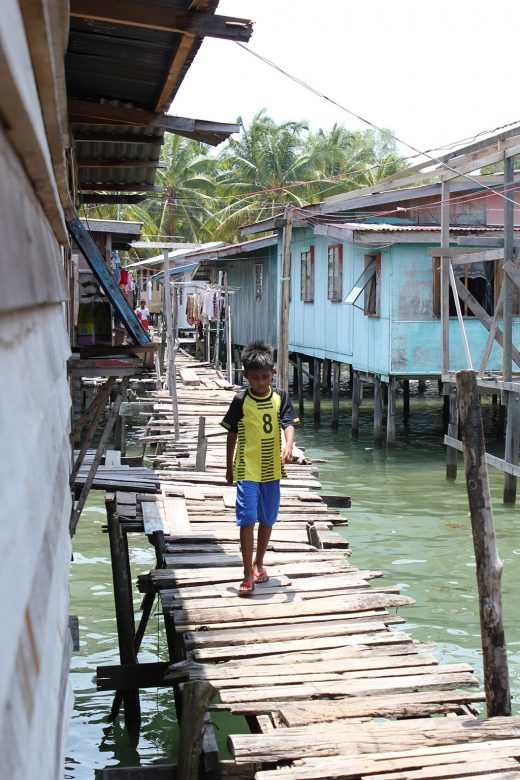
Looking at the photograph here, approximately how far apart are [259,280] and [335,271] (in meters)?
7.70

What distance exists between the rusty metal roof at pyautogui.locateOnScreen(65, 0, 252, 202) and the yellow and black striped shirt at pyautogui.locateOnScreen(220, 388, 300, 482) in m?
1.73

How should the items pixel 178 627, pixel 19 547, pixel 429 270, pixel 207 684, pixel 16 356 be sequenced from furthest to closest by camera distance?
1. pixel 429 270
2. pixel 178 627
3. pixel 207 684
4. pixel 16 356
5. pixel 19 547

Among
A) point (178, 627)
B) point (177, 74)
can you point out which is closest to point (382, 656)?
point (178, 627)

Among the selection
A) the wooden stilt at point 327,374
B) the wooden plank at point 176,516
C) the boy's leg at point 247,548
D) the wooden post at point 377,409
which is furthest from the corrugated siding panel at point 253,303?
the boy's leg at point 247,548

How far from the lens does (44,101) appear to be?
189cm

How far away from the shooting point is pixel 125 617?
7.01m

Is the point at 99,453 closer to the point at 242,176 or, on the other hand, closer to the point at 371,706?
the point at 371,706

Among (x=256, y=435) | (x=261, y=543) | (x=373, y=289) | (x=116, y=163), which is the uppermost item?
(x=116, y=163)

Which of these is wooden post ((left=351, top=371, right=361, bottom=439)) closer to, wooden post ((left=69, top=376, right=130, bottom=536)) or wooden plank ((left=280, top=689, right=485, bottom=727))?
wooden post ((left=69, top=376, right=130, bottom=536))

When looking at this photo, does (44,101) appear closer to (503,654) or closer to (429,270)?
(503,654)

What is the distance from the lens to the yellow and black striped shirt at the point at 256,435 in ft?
19.8

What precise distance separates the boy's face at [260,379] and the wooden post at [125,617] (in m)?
1.86

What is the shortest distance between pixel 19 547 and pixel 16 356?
0.25 meters

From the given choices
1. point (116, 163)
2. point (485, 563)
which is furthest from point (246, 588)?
point (116, 163)
